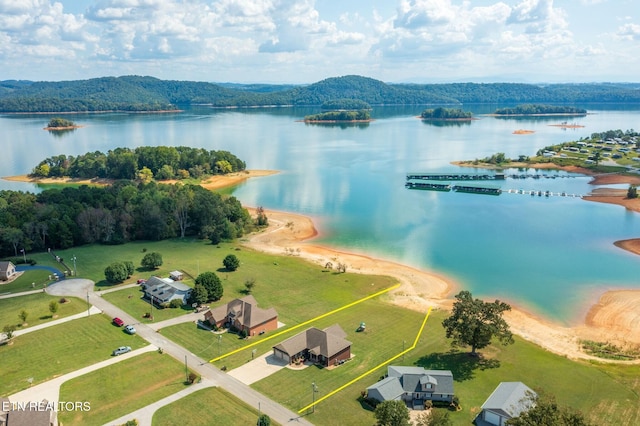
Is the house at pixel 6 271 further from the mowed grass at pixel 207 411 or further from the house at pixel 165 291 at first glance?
the mowed grass at pixel 207 411

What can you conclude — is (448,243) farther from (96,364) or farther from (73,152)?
(73,152)

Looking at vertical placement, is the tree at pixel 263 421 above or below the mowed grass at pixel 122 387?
above

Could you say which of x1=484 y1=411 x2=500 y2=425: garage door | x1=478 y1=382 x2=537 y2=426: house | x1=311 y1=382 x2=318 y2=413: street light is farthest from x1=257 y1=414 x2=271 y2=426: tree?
x1=484 y1=411 x2=500 y2=425: garage door

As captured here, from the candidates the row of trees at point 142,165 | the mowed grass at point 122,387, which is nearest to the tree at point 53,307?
the mowed grass at point 122,387

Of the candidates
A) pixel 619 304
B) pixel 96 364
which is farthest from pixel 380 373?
pixel 619 304

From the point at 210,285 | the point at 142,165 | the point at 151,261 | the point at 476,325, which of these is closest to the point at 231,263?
the point at 210,285

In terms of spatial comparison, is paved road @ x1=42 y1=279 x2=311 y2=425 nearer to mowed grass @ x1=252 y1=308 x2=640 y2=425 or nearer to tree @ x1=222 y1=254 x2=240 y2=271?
mowed grass @ x1=252 y1=308 x2=640 y2=425
